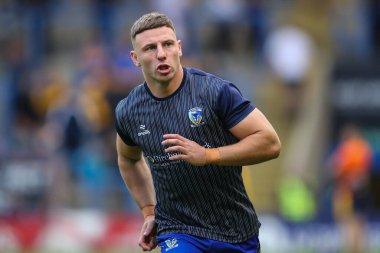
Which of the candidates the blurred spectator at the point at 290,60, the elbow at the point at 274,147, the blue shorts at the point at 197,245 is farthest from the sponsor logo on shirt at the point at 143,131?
the blurred spectator at the point at 290,60

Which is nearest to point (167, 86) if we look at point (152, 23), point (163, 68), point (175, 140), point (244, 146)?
point (163, 68)

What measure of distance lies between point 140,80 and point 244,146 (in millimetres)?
10401

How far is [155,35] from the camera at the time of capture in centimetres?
688

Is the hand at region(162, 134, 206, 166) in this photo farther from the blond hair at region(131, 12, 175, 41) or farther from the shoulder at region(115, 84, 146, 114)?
the blond hair at region(131, 12, 175, 41)

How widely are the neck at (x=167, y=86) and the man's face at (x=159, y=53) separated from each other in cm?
2

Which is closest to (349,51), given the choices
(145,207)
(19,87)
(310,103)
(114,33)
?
(310,103)

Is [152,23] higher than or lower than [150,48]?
higher

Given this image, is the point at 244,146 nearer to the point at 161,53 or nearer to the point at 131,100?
the point at 161,53

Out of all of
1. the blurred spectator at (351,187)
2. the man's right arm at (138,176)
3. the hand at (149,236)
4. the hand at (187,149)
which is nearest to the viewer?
the hand at (187,149)

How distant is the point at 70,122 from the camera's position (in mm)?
15633

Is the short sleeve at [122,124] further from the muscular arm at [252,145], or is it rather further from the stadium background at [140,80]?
the stadium background at [140,80]

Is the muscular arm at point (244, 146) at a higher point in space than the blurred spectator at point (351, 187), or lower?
lower

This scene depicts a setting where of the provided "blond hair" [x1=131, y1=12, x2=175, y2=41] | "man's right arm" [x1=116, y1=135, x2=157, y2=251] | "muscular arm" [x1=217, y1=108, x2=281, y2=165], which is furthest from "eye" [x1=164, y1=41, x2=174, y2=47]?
"man's right arm" [x1=116, y1=135, x2=157, y2=251]

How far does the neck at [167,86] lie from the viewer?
22.7 feet
